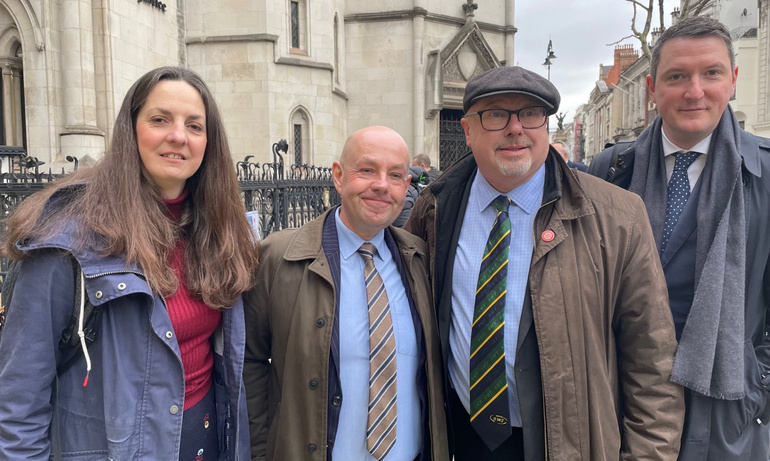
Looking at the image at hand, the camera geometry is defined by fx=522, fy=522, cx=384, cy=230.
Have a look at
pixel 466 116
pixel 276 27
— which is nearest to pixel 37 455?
pixel 466 116

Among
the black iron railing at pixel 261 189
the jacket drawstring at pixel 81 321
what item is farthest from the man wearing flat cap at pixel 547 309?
A: the black iron railing at pixel 261 189

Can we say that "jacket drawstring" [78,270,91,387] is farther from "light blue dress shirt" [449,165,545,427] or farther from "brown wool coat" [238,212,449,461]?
"light blue dress shirt" [449,165,545,427]

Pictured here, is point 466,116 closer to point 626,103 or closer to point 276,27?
point 276,27

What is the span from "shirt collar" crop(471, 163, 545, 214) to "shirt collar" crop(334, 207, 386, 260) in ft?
1.68

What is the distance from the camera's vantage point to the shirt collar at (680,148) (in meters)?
2.43

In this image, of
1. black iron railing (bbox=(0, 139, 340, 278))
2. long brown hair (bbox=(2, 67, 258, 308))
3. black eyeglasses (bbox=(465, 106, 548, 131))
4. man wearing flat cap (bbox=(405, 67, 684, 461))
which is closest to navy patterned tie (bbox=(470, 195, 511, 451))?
man wearing flat cap (bbox=(405, 67, 684, 461))

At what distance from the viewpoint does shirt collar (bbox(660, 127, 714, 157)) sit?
243cm

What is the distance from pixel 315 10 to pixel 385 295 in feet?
51.7

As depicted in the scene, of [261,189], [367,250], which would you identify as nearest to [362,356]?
[367,250]

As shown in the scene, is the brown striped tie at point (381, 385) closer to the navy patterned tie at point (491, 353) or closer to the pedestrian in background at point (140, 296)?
the navy patterned tie at point (491, 353)

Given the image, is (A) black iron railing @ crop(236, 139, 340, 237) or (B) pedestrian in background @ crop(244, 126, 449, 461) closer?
(B) pedestrian in background @ crop(244, 126, 449, 461)

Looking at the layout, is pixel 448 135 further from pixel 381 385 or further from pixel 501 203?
pixel 381 385

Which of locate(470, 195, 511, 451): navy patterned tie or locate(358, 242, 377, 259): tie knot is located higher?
locate(358, 242, 377, 259): tie knot

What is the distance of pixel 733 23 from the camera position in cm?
3441
